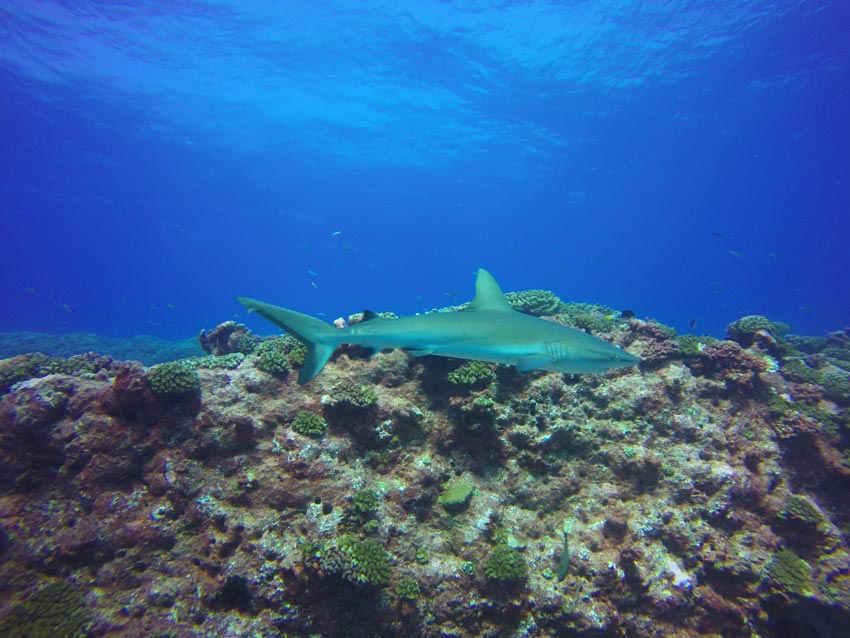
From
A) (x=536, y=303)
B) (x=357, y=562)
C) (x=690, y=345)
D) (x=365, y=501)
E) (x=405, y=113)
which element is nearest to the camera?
(x=357, y=562)

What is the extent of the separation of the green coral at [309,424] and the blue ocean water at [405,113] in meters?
31.2

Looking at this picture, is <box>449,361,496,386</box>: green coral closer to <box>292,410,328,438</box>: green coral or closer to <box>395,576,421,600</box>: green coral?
<box>292,410,328,438</box>: green coral

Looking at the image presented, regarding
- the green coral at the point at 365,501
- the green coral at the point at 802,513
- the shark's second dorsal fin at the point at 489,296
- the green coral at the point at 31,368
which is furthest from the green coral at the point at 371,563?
the green coral at the point at 31,368

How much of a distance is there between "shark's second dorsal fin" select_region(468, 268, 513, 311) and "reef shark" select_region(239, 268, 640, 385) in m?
1.00

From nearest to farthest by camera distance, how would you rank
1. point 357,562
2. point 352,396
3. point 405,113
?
point 357,562
point 352,396
point 405,113

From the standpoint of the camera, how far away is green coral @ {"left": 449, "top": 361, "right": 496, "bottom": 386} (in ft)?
22.0

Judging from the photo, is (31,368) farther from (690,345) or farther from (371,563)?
(690,345)

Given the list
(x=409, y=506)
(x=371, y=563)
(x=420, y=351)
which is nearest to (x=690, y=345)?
(x=420, y=351)

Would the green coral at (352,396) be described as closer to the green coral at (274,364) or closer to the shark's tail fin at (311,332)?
the shark's tail fin at (311,332)

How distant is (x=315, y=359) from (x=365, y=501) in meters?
2.27

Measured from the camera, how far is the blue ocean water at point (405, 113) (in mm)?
39094

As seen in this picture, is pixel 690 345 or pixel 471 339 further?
pixel 690 345

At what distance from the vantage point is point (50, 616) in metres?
4.48

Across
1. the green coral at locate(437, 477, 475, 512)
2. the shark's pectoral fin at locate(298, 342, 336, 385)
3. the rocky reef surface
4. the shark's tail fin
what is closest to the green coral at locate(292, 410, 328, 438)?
the rocky reef surface
